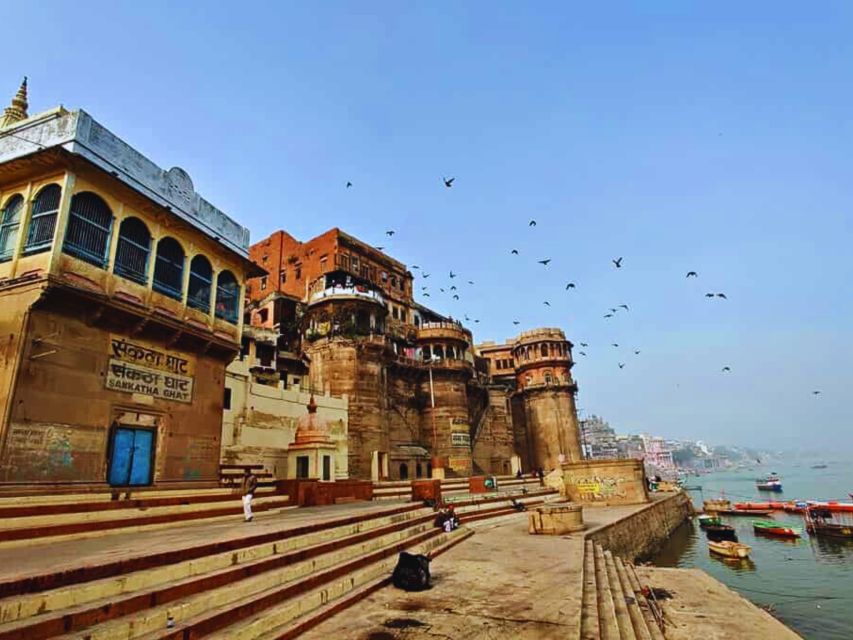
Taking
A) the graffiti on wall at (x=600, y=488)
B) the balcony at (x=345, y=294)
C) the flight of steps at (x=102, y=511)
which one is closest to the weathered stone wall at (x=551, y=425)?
the graffiti on wall at (x=600, y=488)

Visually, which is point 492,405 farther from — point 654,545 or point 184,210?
point 184,210

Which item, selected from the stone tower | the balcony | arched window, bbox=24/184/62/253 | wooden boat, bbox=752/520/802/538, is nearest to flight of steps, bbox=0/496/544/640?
arched window, bbox=24/184/62/253

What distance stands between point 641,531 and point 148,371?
21.5 meters

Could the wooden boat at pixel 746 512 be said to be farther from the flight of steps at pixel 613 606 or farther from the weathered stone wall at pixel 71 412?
the weathered stone wall at pixel 71 412

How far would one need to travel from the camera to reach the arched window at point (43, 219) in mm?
10500

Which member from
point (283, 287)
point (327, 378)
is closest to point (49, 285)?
point (327, 378)

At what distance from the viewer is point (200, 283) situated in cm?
1457

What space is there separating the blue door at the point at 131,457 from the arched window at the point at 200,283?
157 inches

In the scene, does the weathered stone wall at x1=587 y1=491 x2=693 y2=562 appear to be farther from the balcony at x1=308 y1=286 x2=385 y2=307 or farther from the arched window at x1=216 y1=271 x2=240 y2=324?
the balcony at x1=308 y1=286 x2=385 y2=307

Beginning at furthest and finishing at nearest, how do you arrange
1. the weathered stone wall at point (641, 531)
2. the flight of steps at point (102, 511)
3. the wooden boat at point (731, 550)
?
the wooden boat at point (731, 550) < the weathered stone wall at point (641, 531) < the flight of steps at point (102, 511)

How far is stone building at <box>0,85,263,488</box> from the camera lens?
9.80 metres

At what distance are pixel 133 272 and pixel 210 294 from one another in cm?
273

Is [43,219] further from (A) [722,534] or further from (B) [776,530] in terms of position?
(B) [776,530]

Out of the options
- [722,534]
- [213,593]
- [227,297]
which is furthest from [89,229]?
[722,534]
